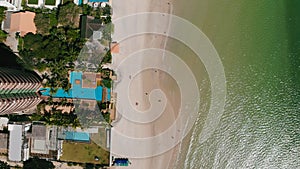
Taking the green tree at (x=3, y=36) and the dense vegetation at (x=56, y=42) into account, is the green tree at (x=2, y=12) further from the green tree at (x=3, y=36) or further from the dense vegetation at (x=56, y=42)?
the dense vegetation at (x=56, y=42)

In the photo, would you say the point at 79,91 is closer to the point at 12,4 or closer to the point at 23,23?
the point at 23,23

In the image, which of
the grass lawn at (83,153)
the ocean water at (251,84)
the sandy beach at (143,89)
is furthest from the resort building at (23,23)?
the ocean water at (251,84)

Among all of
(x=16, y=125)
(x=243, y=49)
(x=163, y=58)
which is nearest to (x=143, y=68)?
(x=163, y=58)

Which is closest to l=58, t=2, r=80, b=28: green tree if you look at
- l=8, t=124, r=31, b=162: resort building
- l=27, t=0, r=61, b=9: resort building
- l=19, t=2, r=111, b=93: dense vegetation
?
l=19, t=2, r=111, b=93: dense vegetation

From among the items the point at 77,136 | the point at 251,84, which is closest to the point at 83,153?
the point at 77,136

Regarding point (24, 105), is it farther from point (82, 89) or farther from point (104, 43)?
point (104, 43)

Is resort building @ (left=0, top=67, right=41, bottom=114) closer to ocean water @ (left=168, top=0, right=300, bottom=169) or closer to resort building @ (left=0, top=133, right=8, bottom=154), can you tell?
resort building @ (left=0, top=133, right=8, bottom=154)
